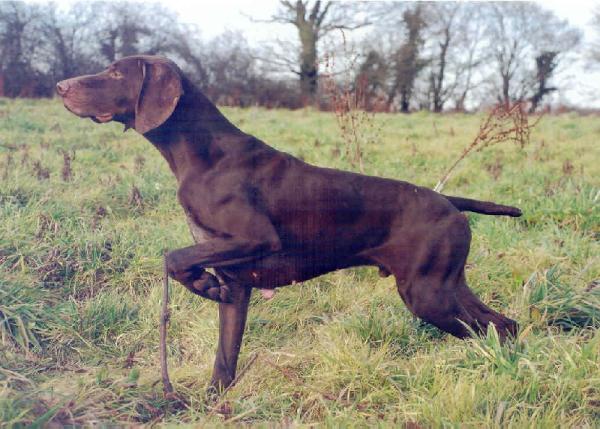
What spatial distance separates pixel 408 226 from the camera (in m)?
2.44

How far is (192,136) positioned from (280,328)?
51.0 inches

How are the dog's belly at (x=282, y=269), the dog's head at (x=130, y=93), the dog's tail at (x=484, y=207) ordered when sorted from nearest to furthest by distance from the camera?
the dog's head at (x=130, y=93) → the dog's belly at (x=282, y=269) → the dog's tail at (x=484, y=207)

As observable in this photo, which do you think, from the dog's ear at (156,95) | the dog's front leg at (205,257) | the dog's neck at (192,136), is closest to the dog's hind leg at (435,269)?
the dog's front leg at (205,257)

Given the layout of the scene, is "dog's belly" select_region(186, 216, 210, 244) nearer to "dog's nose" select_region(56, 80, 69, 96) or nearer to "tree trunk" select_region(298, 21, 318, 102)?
"dog's nose" select_region(56, 80, 69, 96)

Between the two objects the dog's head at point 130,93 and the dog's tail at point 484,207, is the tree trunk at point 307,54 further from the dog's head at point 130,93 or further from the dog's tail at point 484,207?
the dog's head at point 130,93

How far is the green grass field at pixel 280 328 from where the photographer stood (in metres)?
2.18

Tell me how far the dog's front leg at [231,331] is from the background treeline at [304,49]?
1.81 m

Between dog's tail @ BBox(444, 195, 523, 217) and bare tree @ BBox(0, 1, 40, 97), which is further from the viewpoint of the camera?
bare tree @ BBox(0, 1, 40, 97)

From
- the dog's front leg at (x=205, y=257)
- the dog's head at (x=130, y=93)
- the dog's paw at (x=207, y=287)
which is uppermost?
the dog's head at (x=130, y=93)

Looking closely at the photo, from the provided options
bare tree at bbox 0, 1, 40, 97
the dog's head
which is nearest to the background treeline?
bare tree at bbox 0, 1, 40, 97

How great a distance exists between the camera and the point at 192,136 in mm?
2367

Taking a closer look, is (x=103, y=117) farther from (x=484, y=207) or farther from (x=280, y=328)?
(x=484, y=207)

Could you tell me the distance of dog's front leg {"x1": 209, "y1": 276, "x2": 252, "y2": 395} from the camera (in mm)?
2572

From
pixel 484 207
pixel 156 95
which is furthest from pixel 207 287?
pixel 484 207
